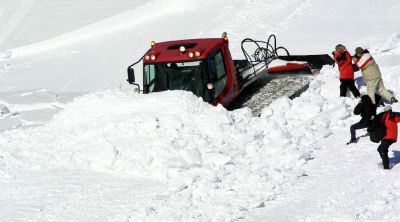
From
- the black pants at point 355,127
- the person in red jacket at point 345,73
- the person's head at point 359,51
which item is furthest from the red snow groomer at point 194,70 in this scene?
the black pants at point 355,127

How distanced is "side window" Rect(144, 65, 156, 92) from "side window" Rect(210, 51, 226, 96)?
3.85 feet

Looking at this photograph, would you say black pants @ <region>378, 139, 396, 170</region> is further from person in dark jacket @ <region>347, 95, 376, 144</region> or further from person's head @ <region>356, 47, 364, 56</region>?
person's head @ <region>356, 47, 364, 56</region>

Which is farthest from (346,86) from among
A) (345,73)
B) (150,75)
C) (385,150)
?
(150,75)

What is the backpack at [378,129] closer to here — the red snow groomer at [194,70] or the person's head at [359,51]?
the person's head at [359,51]

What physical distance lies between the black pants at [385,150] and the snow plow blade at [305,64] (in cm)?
539

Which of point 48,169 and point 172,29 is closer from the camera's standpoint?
point 48,169

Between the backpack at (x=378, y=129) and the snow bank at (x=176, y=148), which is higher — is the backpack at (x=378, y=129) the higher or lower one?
the higher one

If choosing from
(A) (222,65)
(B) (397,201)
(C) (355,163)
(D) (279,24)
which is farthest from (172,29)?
(B) (397,201)

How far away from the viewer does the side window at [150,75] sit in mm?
11867

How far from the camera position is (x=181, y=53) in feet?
38.1

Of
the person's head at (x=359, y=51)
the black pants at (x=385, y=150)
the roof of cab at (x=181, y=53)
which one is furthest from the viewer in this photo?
the roof of cab at (x=181, y=53)

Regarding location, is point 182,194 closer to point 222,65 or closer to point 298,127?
point 298,127

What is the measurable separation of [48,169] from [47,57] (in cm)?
1301

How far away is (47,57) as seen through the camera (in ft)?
74.1
